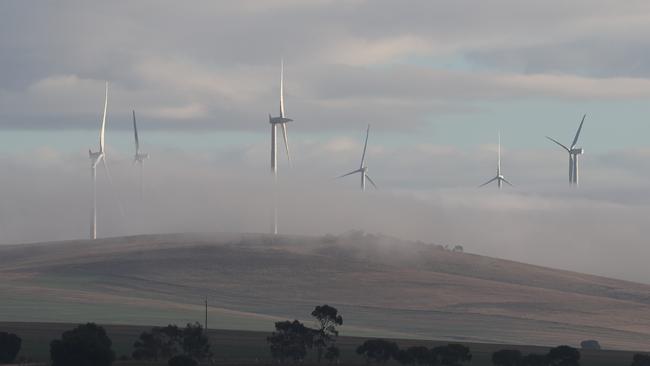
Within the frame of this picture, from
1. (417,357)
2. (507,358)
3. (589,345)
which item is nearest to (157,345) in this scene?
(417,357)

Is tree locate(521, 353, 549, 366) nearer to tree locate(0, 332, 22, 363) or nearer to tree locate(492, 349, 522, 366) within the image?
tree locate(492, 349, 522, 366)

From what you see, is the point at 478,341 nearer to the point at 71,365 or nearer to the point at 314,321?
the point at 314,321

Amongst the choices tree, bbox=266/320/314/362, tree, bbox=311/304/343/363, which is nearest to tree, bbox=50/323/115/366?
tree, bbox=266/320/314/362

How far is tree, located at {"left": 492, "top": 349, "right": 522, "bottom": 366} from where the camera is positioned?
124650mm

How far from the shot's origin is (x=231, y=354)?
125m

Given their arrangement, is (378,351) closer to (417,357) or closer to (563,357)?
(417,357)

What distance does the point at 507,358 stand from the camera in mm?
125438

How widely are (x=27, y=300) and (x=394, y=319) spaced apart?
45814 millimetres

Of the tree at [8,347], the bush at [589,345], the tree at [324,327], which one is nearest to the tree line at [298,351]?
the tree at [8,347]

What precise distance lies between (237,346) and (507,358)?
2474 cm

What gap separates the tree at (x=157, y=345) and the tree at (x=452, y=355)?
22.1 metres

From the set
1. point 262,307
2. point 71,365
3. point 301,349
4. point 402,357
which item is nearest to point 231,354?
point 301,349

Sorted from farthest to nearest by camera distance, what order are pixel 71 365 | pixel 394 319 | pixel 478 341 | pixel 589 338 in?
pixel 394 319 < pixel 589 338 < pixel 478 341 < pixel 71 365

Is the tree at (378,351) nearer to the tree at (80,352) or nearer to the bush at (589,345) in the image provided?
the tree at (80,352)
